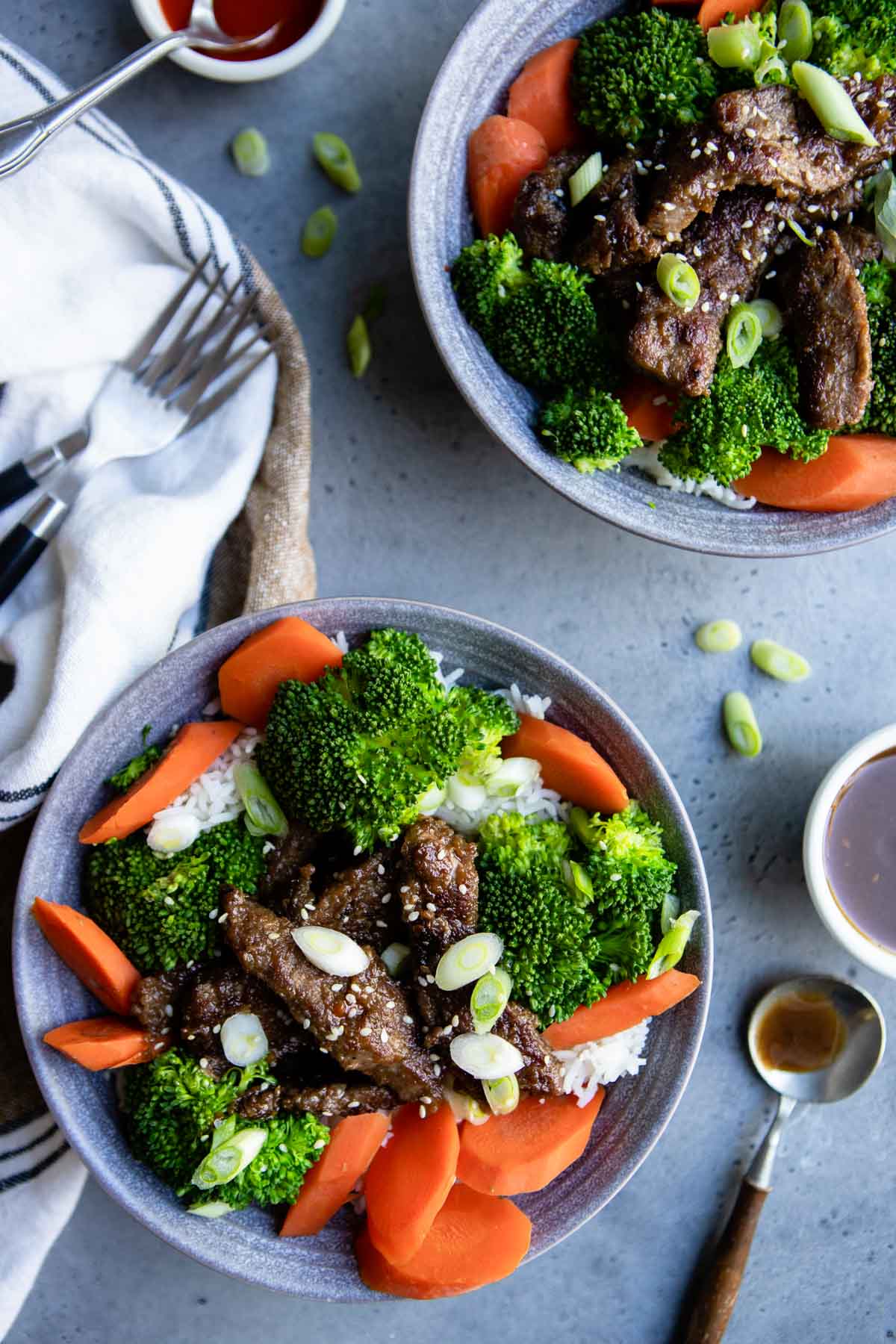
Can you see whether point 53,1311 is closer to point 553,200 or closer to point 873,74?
point 553,200

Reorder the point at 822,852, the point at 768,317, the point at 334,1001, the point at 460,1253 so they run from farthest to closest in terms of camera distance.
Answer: the point at 822,852, the point at 768,317, the point at 460,1253, the point at 334,1001

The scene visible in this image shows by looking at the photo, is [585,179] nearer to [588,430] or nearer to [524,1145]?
[588,430]

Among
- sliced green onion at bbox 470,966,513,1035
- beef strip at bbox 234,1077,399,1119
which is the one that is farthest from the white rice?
beef strip at bbox 234,1077,399,1119

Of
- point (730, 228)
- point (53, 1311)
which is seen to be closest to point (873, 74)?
point (730, 228)

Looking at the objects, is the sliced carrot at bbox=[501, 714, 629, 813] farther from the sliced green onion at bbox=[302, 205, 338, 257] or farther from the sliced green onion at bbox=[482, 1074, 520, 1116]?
the sliced green onion at bbox=[302, 205, 338, 257]

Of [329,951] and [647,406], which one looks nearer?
[329,951]

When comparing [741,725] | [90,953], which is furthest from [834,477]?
[90,953]

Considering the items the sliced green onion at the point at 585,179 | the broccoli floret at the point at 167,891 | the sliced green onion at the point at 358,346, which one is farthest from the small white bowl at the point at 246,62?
the broccoli floret at the point at 167,891
